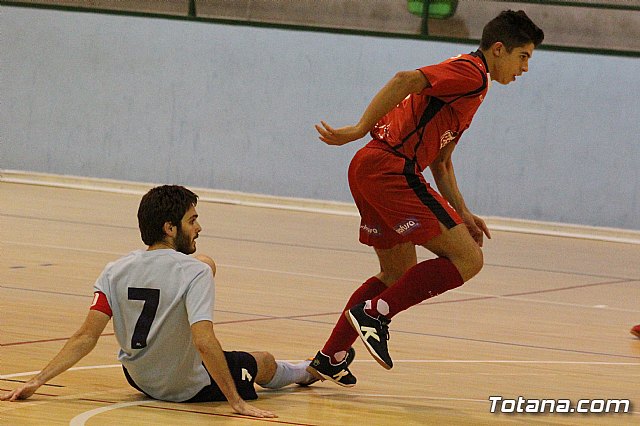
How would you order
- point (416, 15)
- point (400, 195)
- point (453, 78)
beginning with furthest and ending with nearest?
point (416, 15)
point (400, 195)
point (453, 78)

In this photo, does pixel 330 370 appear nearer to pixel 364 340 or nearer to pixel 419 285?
pixel 364 340

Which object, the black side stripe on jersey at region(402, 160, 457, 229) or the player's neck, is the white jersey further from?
the black side stripe on jersey at region(402, 160, 457, 229)

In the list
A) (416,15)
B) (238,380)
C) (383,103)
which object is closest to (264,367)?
(238,380)

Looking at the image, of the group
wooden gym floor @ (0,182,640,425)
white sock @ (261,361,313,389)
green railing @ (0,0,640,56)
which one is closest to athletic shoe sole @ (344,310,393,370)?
wooden gym floor @ (0,182,640,425)

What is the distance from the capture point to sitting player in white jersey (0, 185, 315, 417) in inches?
167

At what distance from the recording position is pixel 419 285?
479cm

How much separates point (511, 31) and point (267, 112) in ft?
29.8

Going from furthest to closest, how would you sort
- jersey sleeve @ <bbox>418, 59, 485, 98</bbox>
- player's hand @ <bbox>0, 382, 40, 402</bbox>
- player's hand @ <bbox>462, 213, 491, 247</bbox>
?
1. player's hand @ <bbox>462, 213, 491, 247</bbox>
2. jersey sleeve @ <bbox>418, 59, 485, 98</bbox>
3. player's hand @ <bbox>0, 382, 40, 402</bbox>

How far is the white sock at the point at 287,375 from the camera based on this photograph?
4832 millimetres

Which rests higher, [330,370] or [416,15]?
[416,15]

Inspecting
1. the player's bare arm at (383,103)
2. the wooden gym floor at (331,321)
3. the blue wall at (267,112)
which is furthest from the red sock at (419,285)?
the blue wall at (267,112)

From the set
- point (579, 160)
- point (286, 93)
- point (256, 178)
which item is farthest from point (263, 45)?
point (579, 160)

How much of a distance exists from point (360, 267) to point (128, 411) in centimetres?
541

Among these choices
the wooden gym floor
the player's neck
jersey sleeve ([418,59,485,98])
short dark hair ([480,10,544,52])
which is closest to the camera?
the player's neck
